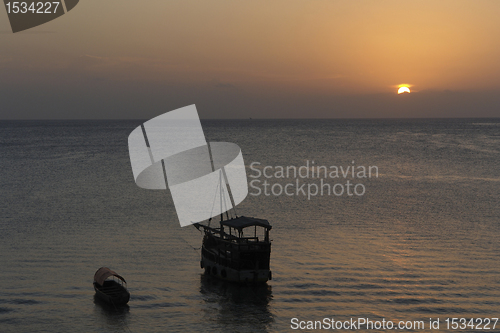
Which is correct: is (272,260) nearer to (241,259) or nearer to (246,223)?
(246,223)

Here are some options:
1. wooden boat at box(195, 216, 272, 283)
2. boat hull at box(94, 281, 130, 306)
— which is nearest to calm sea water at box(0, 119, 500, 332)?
boat hull at box(94, 281, 130, 306)

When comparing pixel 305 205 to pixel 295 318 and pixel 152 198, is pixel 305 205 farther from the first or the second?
pixel 295 318

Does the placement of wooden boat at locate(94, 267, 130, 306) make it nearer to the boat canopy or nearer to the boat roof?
the boat canopy

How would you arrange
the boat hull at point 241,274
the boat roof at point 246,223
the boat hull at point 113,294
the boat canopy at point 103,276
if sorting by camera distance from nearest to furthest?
the boat hull at point 113,294 < the boat canopy at point 103,276 < the boat hull at point 241,274 < the boat roof at point 246,223

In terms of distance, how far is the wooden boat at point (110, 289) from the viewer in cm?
2767

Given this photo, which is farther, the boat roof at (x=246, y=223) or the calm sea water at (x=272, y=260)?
the boat roof at (x=246, y=223)

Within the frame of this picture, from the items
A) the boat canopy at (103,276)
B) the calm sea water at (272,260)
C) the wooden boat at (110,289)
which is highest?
the boat canopy at (103,276)

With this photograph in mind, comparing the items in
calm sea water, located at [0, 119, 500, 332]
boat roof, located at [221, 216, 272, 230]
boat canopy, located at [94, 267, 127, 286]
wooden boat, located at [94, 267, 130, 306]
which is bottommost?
calm sea water, located at [0, 119, 500, 332]

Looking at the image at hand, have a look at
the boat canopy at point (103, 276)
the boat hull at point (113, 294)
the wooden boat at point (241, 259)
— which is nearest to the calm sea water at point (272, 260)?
the boat hull at point (113, 294)

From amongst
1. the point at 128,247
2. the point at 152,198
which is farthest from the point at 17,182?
the point at 128,247

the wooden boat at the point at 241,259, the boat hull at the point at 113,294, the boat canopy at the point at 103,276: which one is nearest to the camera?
the boat hull at the point at 113,294

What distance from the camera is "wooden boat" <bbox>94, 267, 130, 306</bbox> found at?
90.8 feet

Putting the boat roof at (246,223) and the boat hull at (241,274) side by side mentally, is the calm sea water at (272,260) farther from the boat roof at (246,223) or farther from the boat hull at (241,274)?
the boat roof at (246,223)

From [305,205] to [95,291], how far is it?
30.1 metres
